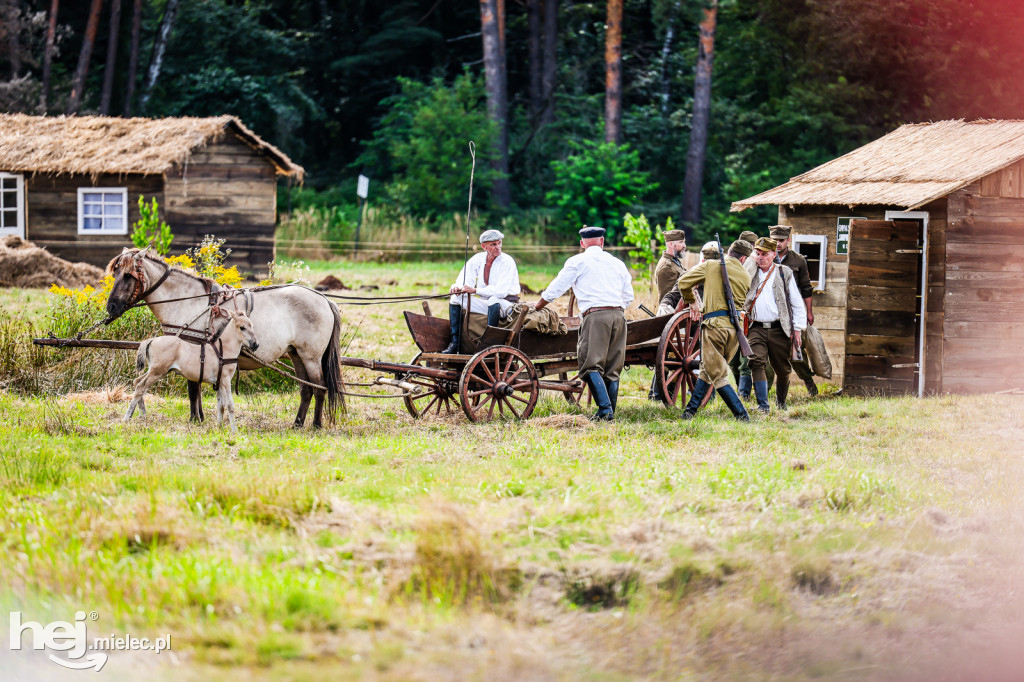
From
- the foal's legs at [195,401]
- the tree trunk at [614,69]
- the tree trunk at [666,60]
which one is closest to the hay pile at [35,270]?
the foal's legs at [195,401]

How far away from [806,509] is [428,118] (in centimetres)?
2851

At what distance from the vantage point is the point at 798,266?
12273mm

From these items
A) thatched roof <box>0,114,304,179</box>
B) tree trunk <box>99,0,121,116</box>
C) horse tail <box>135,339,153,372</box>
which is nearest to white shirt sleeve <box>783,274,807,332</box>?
horse tail <box>135,339,153,372</box>

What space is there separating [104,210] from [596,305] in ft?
55.4

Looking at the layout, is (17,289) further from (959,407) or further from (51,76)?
(51,76)

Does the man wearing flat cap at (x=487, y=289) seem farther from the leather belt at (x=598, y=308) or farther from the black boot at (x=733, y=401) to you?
the black boot at (x=733, y=401)

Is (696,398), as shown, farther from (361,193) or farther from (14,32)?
(14,32)

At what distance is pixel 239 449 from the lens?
334 inches

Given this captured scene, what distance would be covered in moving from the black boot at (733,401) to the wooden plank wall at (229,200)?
16.4m

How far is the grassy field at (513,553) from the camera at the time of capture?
4.68m

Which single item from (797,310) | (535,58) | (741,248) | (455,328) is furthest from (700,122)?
(455,328)

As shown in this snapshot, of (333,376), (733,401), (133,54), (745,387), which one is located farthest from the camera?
(133,54)

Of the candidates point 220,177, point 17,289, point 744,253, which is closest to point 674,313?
point 744,253
